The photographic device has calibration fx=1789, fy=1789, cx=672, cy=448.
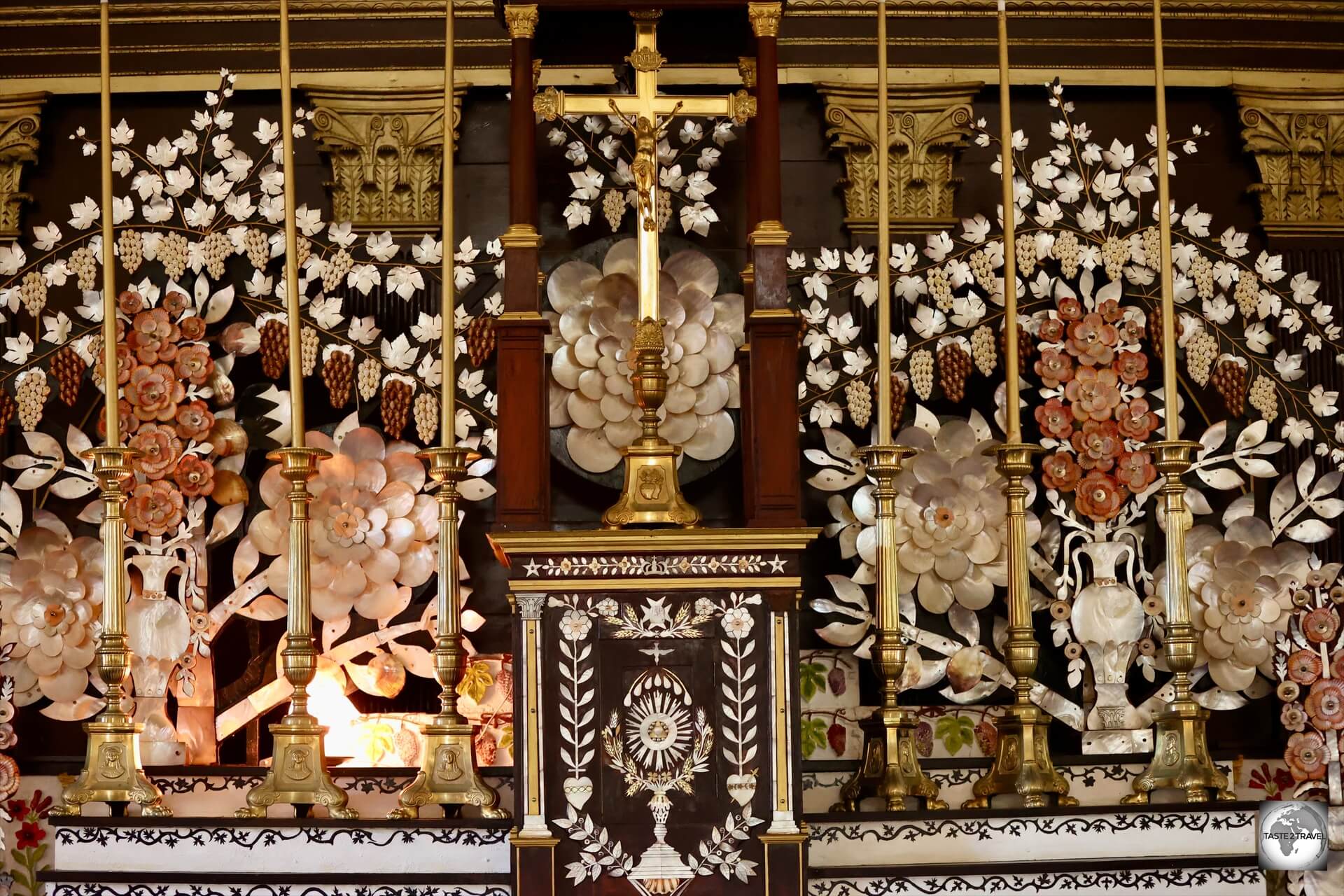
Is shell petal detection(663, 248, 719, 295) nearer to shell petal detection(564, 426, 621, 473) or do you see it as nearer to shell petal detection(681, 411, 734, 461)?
shell petal detection(681, 411, 734, 461)

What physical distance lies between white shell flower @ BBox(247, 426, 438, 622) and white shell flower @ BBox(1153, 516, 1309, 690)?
2.22 m

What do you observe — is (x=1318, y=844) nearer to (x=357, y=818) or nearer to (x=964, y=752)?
(x=964, y=752)

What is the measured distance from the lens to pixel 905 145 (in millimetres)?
5516

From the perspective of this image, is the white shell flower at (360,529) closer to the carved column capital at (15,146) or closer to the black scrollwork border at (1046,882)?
the carved column capital at (15,146)

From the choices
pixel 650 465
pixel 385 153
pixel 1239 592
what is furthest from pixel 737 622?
pixel 385 153

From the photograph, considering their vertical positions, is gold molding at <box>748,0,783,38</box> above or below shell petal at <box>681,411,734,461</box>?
above

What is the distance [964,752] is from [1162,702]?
2.02 feet

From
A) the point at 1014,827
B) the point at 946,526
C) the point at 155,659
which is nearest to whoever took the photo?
the point at 1014,827

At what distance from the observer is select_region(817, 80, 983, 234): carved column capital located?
5.49 meters

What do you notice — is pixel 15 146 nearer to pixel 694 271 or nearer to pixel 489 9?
pixel 489 9

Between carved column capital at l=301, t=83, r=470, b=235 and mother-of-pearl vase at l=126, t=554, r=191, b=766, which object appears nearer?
mother-of-pearl vase at l=126, t=554, r=191, b=766

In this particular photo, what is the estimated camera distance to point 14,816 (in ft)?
17.3

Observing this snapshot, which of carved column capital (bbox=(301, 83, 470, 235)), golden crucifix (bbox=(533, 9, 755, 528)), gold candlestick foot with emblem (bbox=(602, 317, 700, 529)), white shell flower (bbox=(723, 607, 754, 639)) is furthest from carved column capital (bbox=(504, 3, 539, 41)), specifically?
white shell flower (bbox=(723, 607, 754, 639))

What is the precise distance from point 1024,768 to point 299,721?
1892 millimetres
